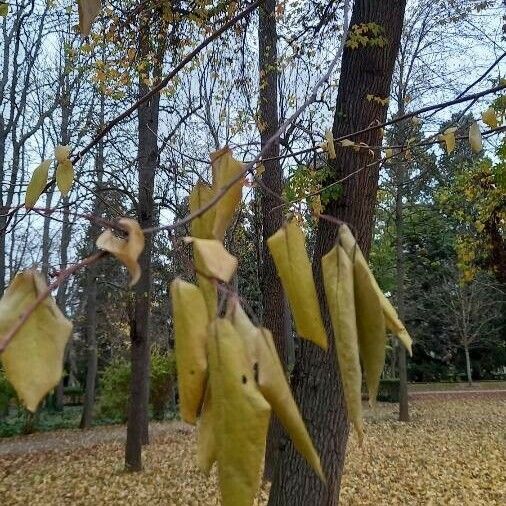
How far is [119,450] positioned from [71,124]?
623cm

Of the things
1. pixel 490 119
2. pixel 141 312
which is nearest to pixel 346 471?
pixel 141 312

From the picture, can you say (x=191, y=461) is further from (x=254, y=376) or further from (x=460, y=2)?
(x=254, y=376)

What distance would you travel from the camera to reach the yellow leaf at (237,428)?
424 millimetres

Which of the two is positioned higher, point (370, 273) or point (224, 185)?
point (224, 185)

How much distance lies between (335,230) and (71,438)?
475 inches

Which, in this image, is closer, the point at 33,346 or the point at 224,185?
the point at 33,346

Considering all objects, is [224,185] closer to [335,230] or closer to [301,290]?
[301,290]

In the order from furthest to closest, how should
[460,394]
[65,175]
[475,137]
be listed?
[460,394] < [475,137] < [65,175]

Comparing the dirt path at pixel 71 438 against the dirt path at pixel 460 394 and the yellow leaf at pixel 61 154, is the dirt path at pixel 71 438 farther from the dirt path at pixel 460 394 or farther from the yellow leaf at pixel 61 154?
the yellow leaf at pixel 61 154

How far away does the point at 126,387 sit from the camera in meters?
15.2

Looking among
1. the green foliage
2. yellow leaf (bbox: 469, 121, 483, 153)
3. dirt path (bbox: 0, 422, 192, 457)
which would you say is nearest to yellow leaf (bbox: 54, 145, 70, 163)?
yellow leaf (bbox: 469, 121, 483, 153)

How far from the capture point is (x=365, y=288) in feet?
1.77

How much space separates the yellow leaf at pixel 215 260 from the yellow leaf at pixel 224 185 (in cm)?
10

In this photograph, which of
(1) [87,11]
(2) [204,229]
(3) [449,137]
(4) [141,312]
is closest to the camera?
(2) [204,229]
